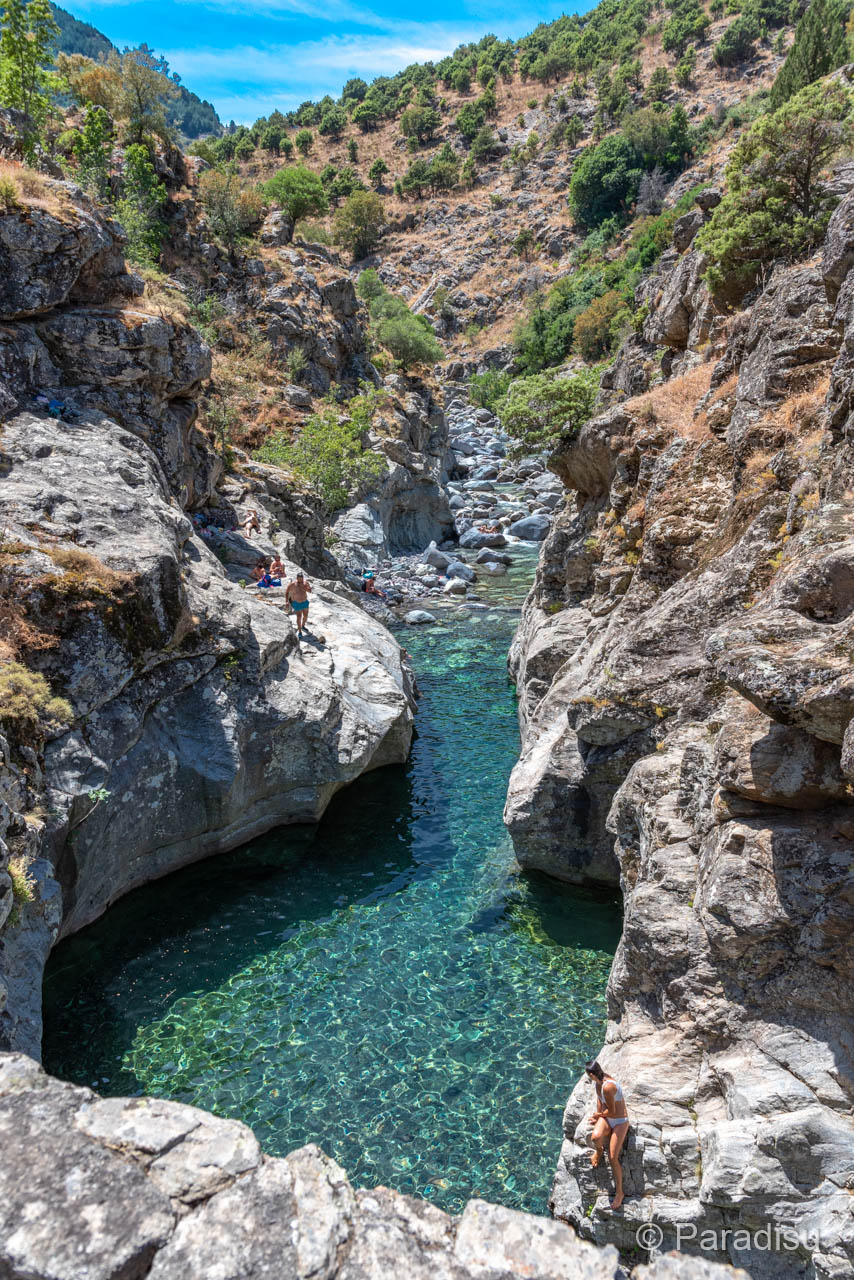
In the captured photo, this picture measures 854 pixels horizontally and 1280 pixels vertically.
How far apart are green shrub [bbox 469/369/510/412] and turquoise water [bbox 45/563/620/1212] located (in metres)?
68.4

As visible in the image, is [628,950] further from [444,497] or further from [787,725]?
[444,497]

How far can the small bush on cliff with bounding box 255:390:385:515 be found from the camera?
3625 centimetres

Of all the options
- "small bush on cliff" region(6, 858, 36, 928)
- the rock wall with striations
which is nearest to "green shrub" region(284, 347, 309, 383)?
the rock wall with striations

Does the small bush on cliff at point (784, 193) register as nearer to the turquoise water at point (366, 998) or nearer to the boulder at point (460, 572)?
the turquoise water at point (366, 998)

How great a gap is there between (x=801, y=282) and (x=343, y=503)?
90.6ft

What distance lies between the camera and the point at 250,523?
26.1 m

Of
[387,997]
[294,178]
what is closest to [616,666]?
[387,997]

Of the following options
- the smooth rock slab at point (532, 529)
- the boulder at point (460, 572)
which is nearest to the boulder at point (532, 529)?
the smooth rock slab at point (532, 529)

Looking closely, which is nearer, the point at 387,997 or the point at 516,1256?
the point at 516,1256

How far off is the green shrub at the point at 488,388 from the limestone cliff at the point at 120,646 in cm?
6082

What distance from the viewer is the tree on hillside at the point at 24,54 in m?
25.6

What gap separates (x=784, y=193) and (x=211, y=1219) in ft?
75.8

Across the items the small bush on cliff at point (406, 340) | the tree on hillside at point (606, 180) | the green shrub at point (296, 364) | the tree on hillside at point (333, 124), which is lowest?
the green shrub at point (296, 364)

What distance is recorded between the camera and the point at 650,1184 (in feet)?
27.0
